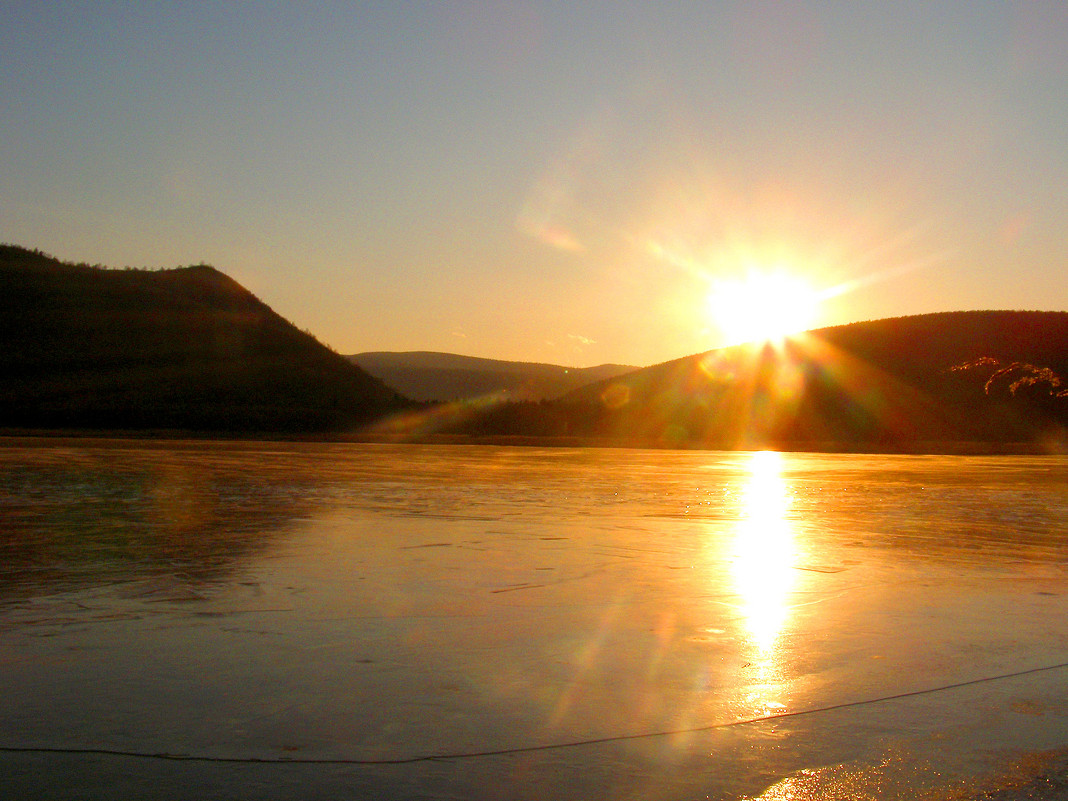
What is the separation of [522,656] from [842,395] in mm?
54470

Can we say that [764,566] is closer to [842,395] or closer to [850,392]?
[842,395]

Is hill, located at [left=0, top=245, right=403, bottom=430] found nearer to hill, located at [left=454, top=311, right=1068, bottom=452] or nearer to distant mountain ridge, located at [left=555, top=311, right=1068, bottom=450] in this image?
hill, located at [left=454, top=311, right=1068, bottom=452]

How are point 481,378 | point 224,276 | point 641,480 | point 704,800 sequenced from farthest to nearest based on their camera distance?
1. point 481,378
2. point 224,276
3. point 641,480
4. point 704,800

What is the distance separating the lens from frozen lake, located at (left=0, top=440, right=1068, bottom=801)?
2.98 metres

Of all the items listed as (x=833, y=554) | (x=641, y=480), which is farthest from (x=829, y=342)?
(x=833, y=554)

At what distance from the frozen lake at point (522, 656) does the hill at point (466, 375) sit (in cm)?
9431

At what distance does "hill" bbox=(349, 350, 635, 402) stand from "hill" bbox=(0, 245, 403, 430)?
43201 mm

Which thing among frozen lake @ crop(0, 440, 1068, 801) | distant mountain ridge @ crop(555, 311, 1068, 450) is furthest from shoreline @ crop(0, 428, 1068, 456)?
frozen lake @ crop(0, 440, 1068, 801)

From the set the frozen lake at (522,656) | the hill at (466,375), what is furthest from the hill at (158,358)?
the hill at (466,375)

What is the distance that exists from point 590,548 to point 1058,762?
4642 millimetres

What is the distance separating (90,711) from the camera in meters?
3.44

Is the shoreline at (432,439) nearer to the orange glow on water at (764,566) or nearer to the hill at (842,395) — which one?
the hill at (842,395)

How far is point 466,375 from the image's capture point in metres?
126

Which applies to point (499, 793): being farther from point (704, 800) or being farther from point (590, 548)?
point (590, 548)
